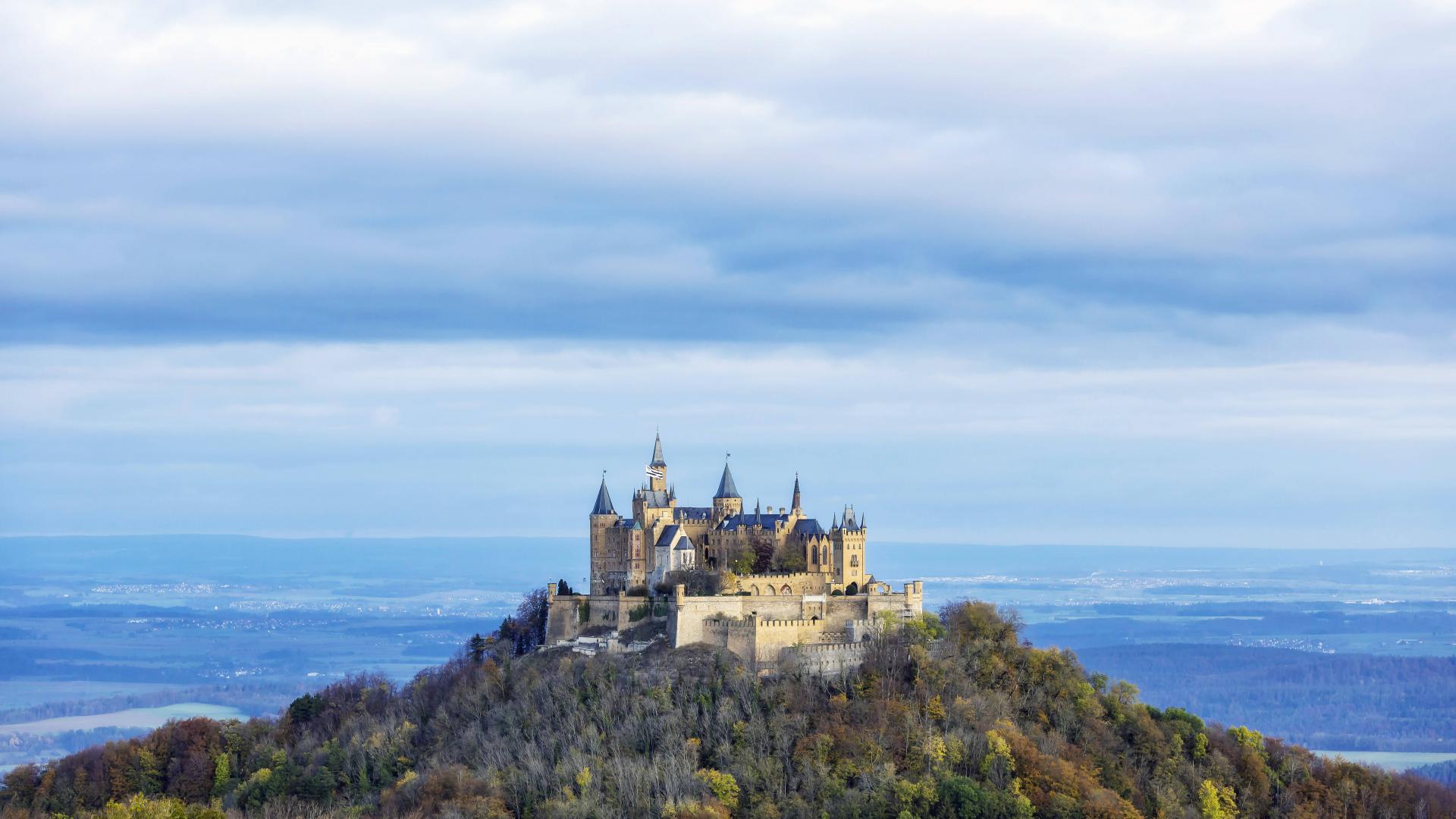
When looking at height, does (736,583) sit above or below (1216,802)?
above

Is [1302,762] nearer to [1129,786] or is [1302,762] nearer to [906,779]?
[1129,786]

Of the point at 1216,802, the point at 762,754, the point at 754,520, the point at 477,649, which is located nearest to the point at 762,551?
the point at 754,520

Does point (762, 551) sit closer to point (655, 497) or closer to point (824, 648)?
point (655, 497)

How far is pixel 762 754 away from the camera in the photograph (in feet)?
296

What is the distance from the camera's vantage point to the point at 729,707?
9281cm

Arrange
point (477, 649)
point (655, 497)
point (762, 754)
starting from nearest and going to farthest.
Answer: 1. point (762, 754)
2. point (655, 497)
3. point (477, 649)

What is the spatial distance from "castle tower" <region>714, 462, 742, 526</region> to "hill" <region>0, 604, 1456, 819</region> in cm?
1336

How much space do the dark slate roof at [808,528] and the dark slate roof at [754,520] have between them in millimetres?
855

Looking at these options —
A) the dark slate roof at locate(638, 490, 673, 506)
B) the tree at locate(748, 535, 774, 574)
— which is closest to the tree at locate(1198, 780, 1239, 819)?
the tree at locate(748, 535, 774, 574)

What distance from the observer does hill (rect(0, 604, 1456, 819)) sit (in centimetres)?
8800

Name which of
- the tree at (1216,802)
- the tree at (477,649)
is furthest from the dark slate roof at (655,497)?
the tree at (1216,802)

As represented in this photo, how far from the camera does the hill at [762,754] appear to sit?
3465 inches

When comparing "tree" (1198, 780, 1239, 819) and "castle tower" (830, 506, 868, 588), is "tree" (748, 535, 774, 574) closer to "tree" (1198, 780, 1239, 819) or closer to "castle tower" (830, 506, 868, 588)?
"castle tower" (830, 506, 868, 588)

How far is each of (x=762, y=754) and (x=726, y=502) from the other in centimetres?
2251
